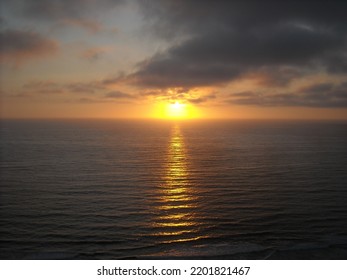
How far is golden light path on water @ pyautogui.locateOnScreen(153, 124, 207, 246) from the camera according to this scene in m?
35.1

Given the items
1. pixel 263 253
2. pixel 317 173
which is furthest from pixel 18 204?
pixel 317 173

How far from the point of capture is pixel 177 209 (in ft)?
146

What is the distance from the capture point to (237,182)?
59.9 meters

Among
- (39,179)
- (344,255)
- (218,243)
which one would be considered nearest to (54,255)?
(218,243)

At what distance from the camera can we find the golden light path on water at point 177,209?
35062mm

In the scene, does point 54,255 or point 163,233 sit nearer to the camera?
point 54,255

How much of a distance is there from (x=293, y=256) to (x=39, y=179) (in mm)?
50583

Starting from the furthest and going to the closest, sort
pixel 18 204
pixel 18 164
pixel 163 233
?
1. pixel 18 164
2. pixel 18 204
3. pixel 163 233

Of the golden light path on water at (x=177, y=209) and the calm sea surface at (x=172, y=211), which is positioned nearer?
the calm sea surface at (x=172, y=211)

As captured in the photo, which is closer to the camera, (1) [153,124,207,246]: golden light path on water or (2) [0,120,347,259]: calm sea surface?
(2) [0,120,347,259]: calm sea surface

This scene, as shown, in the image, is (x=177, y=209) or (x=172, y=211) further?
(x=177, y=209)
